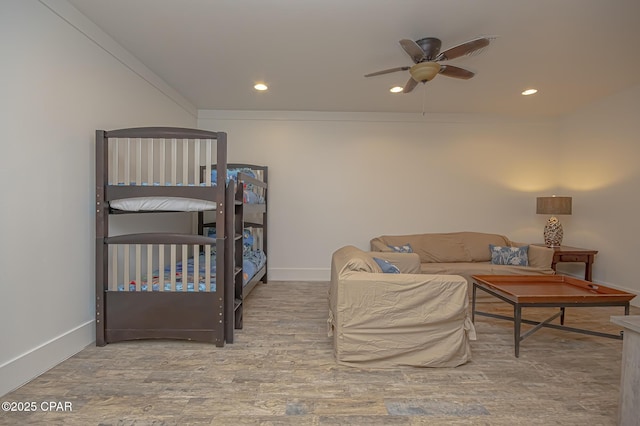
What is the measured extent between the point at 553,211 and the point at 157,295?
499 cm

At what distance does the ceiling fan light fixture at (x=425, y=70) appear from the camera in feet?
7.98

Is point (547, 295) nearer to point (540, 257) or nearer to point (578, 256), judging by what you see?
point (540, 257)

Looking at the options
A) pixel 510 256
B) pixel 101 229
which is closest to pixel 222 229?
pixel 101 229

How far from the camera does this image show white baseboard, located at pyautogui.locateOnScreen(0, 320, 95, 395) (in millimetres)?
1907

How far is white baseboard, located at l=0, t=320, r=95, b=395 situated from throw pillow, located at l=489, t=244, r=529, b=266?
468 cm

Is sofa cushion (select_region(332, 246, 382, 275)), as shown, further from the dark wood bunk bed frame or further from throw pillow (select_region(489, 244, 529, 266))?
throw pillow (select_region(489, 244, 529, 266))

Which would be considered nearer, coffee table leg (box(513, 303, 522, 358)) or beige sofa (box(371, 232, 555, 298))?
coffee table leg (box(513, 303, 522, 358))

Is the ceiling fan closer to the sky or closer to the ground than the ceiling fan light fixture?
closer to the sky

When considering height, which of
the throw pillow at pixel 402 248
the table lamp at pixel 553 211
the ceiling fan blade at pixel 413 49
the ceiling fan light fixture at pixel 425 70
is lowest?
the throw pillow at pixel 402 248

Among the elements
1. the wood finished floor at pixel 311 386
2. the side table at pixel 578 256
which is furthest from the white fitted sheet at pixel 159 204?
the side table at pixel 578 256

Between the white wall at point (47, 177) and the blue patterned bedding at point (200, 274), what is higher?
the white wall at point (47, 177)

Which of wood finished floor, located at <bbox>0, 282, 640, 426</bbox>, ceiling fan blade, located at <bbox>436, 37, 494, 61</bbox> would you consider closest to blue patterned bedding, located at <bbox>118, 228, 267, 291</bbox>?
wood finished floor, located at <bbox>0, 282, 640, 426</bbox>

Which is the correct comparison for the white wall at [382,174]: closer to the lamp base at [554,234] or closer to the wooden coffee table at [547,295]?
the lamp base at [554,234]

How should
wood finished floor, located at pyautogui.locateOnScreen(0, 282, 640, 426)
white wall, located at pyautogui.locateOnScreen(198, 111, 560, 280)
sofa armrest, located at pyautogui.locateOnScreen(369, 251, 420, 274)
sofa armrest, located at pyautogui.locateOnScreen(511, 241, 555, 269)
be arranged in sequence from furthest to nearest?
white wall, located at pyautogui.locateOnScreen(198, 111, 560, 280)
sofa armrest, located at pyautogui.locateOnScreen(511, 241, 555, 269)
sofa armrest, located at pyautogui.locateOnScreen(369, 251, 420, 274)
wood finished floor, located at pyautogui.locateOnScreen(0, 282, 640, 426)
